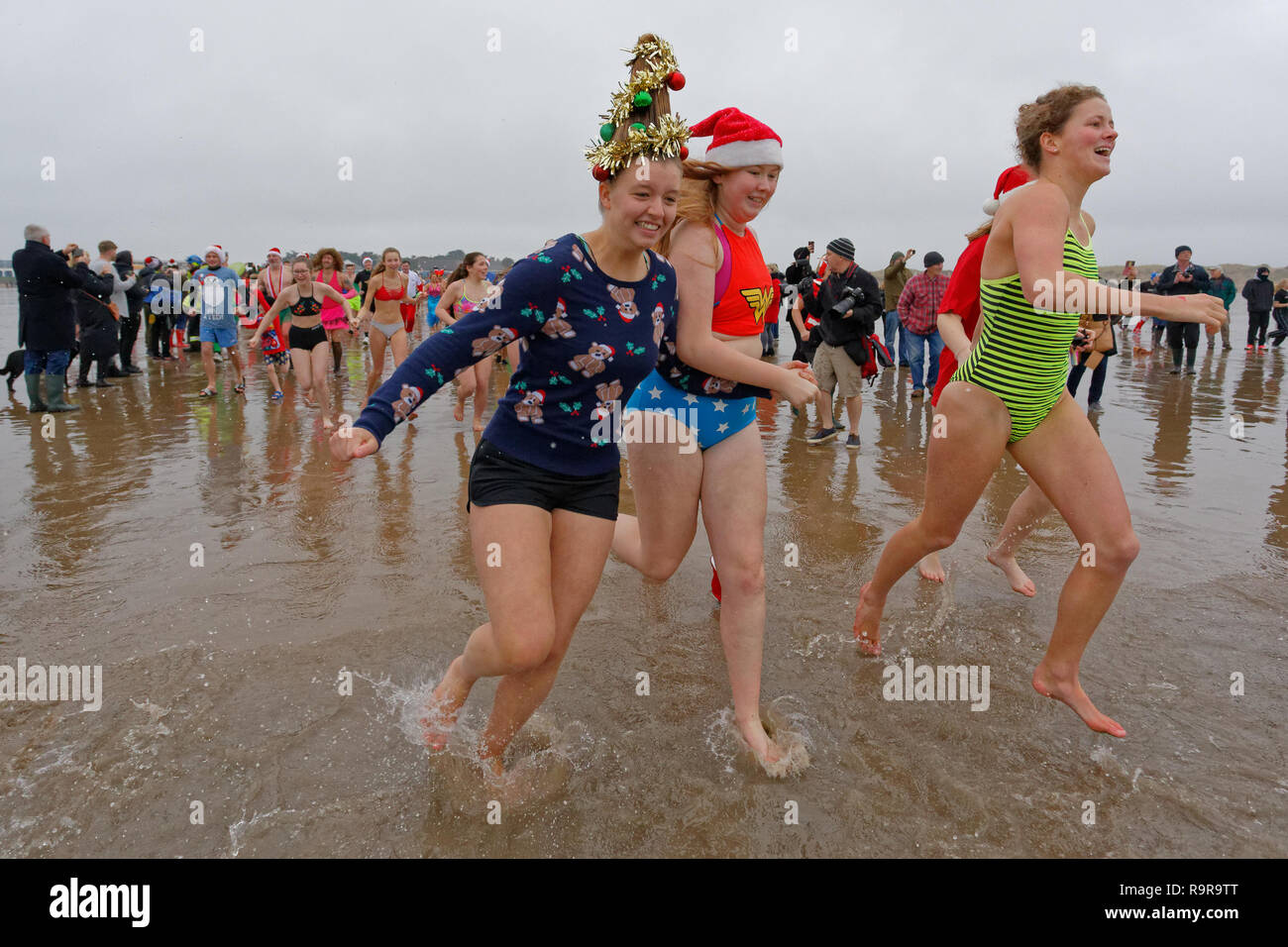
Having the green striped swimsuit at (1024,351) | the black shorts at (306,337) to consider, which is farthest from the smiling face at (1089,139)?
the black shorts at (306,337)

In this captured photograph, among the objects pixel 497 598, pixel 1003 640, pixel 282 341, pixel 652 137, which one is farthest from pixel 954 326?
pixel 282 341

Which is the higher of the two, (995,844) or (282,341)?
(282,341)

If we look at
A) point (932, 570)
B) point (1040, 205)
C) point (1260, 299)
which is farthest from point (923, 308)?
point (1260, 299)

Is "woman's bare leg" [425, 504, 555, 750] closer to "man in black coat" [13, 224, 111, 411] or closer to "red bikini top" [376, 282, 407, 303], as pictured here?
"red bikini top" [376, 282, 407, 303]

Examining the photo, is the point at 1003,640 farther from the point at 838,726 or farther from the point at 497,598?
the point at 497,598

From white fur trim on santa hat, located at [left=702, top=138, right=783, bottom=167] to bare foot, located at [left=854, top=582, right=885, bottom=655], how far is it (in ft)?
6.42

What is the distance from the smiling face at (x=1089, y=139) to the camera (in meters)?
3.01

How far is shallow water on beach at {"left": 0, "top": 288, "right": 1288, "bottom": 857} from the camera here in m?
2.64

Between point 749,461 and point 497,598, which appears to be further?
point 749,461

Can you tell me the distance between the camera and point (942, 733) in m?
3.20

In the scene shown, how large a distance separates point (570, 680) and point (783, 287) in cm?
861

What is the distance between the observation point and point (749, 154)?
3021mm

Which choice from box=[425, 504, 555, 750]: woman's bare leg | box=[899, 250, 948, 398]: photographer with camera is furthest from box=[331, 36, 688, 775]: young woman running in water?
box=[899, 250, 948, 398]: photographer with camera
